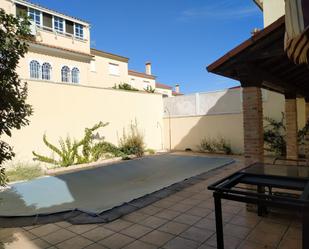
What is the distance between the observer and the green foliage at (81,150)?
10359mm

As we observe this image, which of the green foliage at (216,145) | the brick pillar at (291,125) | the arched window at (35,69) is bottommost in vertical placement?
the green foliage at (216,145)

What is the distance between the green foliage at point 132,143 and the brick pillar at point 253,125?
8.26 meters

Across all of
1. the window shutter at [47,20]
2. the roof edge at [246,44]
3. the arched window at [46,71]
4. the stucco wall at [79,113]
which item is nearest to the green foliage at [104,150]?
the stucco wall at [79,113]

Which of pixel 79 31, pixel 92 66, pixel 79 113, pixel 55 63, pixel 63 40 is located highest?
pixel 79 31

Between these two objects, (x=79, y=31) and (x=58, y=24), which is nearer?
(x=58, y=24)

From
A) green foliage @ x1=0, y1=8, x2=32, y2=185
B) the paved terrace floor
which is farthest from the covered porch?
green foliage @ x1=0, y1=8, x2=32, y2=185

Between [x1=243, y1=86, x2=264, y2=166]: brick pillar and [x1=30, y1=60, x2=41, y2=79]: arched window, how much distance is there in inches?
590

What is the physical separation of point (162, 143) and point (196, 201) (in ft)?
33.5

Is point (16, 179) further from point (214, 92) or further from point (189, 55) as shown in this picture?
point (189, 55)

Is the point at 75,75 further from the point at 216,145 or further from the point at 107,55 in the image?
the point at 216,145

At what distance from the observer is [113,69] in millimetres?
23781

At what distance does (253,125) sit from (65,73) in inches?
626

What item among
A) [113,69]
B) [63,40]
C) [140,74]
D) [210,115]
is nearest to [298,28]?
[210,115]

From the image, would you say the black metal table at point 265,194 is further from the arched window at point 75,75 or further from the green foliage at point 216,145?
the arched window at point 75,75
